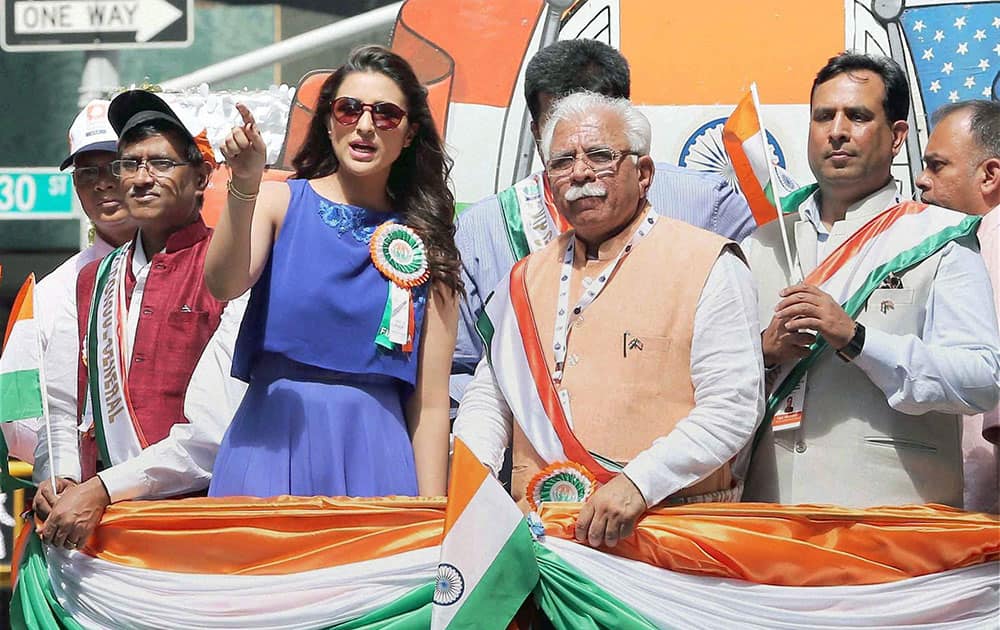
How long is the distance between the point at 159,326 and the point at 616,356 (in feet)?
4.16

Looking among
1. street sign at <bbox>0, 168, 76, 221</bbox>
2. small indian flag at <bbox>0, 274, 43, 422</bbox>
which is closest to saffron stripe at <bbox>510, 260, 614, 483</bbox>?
small indian flag at <bbox>0, 274, 43, 422</bbox>

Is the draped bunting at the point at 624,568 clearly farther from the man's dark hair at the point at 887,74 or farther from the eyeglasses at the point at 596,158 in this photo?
the man's dark hair at the point at 887,74

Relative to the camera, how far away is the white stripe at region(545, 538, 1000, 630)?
3.05 metres

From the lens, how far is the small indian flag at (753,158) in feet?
11.8

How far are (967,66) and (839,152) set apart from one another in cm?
169

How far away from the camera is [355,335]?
3.47 metres

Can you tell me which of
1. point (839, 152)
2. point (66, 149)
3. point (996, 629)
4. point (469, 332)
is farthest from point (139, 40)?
point (996, 629)

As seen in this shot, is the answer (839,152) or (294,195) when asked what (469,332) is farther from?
(839,152)

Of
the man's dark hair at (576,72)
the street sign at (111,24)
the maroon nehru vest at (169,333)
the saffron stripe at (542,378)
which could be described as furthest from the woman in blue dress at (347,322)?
the street sign at (111,24)

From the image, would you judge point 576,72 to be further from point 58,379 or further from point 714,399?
point 58,379

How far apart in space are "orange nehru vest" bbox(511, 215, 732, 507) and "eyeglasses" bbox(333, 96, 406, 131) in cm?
63

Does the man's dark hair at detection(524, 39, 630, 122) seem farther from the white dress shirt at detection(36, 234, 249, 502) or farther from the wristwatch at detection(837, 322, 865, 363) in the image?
the wristwatch at detection(837, 322, 865, 363)

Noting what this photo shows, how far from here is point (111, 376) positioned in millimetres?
3805

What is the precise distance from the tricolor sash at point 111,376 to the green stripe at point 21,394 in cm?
30
